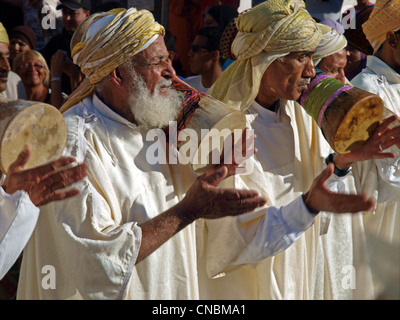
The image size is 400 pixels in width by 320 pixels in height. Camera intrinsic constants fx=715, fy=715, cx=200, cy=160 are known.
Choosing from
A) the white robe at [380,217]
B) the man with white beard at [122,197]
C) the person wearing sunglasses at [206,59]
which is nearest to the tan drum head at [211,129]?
the man with white beard at [122,197]

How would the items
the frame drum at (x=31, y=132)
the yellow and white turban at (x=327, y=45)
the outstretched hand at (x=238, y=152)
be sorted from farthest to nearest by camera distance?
the yellow and white turban at (x=327, y=45) < the outstretched hand at (x=238, y=152) < the frame drum at (x=31, y=132)

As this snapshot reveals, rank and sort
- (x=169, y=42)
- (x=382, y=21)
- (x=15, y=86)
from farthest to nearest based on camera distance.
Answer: (x=169, y=42), (x=15, y=86), (x=382, y=21)

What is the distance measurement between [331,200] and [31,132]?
151cm

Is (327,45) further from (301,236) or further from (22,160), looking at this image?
(22,160)

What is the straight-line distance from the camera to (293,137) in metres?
4.32

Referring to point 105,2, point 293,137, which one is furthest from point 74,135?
point 105,2

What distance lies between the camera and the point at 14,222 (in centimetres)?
295

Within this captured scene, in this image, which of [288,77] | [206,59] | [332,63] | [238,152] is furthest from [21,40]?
[238,152]

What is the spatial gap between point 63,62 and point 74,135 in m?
2.75

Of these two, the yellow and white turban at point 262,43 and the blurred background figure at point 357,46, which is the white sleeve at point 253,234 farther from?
the blurred background figure at point 357,46

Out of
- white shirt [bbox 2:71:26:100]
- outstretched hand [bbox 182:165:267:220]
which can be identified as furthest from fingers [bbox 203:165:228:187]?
white shirt [bbox 2:71:26:100]

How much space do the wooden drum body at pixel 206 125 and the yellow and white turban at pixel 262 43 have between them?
14.8 inches

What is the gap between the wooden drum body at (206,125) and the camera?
12.0ft

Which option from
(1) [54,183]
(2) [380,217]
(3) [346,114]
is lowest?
(2) [380,217]
